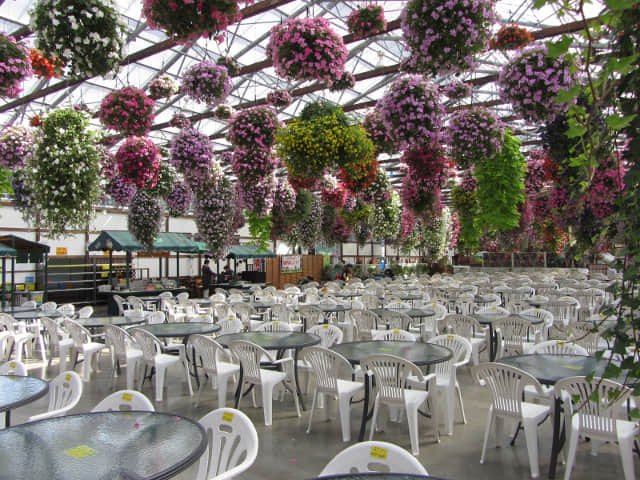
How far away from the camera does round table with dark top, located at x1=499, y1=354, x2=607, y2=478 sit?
3.44 metres

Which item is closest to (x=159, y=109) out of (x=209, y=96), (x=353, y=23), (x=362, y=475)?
(x=209, y=96)

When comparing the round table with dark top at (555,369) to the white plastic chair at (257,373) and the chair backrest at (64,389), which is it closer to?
the white plastic chair at (257,373)

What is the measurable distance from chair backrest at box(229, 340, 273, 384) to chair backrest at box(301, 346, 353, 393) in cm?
56

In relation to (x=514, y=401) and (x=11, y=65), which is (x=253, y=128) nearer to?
(x=11, y=65)

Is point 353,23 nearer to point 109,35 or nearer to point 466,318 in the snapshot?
point 109,35

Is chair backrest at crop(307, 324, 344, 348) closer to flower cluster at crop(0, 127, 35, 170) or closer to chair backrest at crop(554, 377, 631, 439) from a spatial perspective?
chair backrest at crop(554, 377, 631, 439)

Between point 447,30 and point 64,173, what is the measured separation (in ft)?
13.6

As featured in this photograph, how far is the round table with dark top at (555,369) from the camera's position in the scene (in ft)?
11.3

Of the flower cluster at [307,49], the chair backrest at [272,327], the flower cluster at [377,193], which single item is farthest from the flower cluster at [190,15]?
the flower cluster at [377,193]

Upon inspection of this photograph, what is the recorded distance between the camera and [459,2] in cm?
358

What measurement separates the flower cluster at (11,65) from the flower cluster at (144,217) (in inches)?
188

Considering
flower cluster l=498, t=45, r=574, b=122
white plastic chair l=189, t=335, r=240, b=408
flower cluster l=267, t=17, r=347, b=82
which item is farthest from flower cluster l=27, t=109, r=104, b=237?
flower cluster l=498, t=45, r=574, b=122

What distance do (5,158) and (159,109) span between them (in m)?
8.04

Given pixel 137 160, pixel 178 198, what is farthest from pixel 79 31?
pixel 178 198
